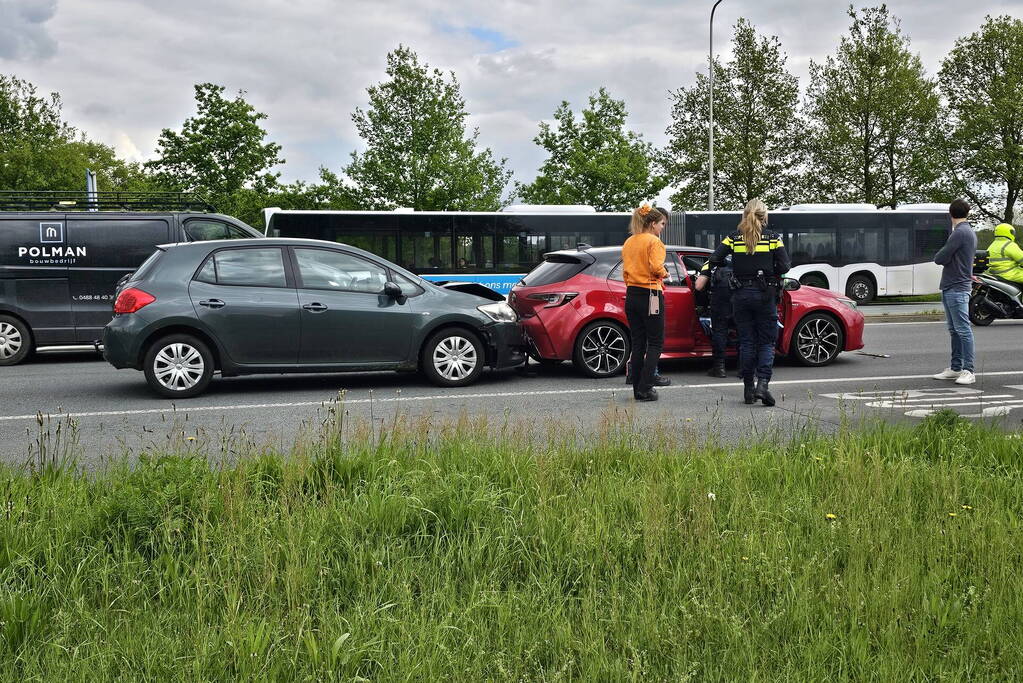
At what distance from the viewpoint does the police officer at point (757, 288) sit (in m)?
8.42

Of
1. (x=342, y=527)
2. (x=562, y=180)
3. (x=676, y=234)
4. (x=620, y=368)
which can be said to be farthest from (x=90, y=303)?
(x=562, y=180)

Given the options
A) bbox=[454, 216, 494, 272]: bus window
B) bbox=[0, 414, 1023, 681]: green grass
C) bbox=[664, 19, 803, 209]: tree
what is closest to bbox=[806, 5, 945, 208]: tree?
bbox=[664, 19, 803, 209]: tree

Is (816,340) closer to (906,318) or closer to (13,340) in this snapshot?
(906,318)

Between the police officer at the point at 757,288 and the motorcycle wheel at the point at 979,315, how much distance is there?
1094cm

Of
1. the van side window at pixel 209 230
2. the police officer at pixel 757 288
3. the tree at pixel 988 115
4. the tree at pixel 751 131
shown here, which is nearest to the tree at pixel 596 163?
the tree at pixel 751 131

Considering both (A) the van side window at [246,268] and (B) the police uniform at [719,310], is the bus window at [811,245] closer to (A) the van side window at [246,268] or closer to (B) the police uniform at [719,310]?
(B) the police uniform at [719,310]

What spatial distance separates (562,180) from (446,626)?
33763 millimetres

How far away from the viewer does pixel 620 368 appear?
1097cm

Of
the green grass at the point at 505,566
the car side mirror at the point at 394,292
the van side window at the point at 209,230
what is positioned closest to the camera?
the green grass at the point at 505,566

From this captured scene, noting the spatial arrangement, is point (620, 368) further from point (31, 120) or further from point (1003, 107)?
point (31, 120)

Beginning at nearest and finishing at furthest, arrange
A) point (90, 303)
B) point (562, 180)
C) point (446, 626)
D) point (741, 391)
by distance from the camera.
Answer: point (446, 626) < point (741, 391) < point (90, 303) < point (562, 180)

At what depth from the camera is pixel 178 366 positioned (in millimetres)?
9266

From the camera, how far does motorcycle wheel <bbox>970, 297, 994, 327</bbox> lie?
1762 centimetres

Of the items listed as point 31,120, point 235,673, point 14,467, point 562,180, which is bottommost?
point 235,673
